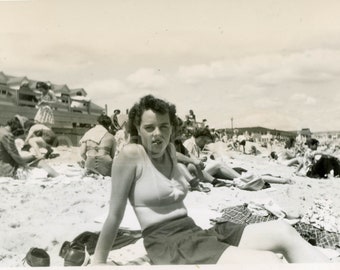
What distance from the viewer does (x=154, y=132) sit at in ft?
8.57

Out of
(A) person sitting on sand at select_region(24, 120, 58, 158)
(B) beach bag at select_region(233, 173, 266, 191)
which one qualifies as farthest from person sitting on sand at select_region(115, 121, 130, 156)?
(B) beach bag at select_region(233, 173, 266, 191)

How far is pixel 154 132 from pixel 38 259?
1090mm

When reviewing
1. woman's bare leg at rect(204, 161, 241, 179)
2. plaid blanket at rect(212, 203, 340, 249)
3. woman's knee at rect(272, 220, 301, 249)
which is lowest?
plaid blanket at rect(212, 203, 340, 249)

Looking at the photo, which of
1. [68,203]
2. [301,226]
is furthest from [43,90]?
[301,226]

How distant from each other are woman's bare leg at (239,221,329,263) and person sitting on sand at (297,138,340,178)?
174cm

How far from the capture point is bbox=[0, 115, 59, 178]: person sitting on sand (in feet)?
11.4

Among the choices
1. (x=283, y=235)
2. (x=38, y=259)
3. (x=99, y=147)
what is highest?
(x=99, y=147)

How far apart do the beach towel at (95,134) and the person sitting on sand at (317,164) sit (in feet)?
5.56

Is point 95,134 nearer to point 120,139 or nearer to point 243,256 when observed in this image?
point 120,139

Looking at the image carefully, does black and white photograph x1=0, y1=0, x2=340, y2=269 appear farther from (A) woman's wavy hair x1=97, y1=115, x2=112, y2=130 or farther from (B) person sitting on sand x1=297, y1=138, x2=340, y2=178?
(B) person sitting on sand x1=297, y1=138, x2=340, y2=178

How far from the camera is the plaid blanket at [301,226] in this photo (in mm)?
3154

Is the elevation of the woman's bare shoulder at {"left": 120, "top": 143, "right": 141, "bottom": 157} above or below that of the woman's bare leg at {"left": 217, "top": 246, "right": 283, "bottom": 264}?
above

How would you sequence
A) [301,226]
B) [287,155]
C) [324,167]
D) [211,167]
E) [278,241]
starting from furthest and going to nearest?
[324,167] < [287,155] < [211,167] < [301,226] < [278,241]

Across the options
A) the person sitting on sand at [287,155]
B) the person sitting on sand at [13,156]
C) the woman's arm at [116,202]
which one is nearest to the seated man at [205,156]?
the person sitting on sand at [287,155]
